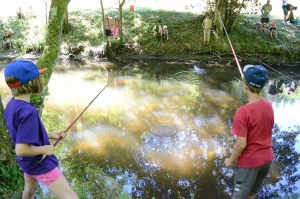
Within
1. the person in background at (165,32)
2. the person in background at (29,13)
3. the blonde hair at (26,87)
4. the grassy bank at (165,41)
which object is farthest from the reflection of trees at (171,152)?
the person in background at (29,13)

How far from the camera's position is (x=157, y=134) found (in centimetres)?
594

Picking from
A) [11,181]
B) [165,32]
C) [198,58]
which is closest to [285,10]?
[198,58]

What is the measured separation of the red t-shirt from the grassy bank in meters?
9.78

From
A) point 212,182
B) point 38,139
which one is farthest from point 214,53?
point 38,139

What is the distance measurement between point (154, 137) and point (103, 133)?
1034mm

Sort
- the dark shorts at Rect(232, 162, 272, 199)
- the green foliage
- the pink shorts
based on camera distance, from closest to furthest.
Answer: the pink shorts, the dark shorts at Rect(232, 162, 272, 199), the green foliage

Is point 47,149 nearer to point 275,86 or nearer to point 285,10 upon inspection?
point 275,86

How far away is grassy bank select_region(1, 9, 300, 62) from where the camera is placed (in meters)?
11.9

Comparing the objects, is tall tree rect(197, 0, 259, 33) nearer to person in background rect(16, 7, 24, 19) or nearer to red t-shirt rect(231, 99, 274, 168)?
person in background rect(16, 7, 24, 19)

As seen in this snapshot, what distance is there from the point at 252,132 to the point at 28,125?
1740mm

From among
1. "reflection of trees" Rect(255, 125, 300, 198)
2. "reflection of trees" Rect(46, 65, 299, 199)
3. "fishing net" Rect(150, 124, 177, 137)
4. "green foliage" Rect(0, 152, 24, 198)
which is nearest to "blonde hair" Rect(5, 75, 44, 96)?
"green foliage" Rect(0, 152, 24, 198)

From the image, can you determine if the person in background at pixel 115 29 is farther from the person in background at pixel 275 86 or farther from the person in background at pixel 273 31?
the person in background at pixel 273 31

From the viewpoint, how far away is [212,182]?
448 cm

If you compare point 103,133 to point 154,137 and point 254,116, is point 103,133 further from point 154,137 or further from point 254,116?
point 254,116
